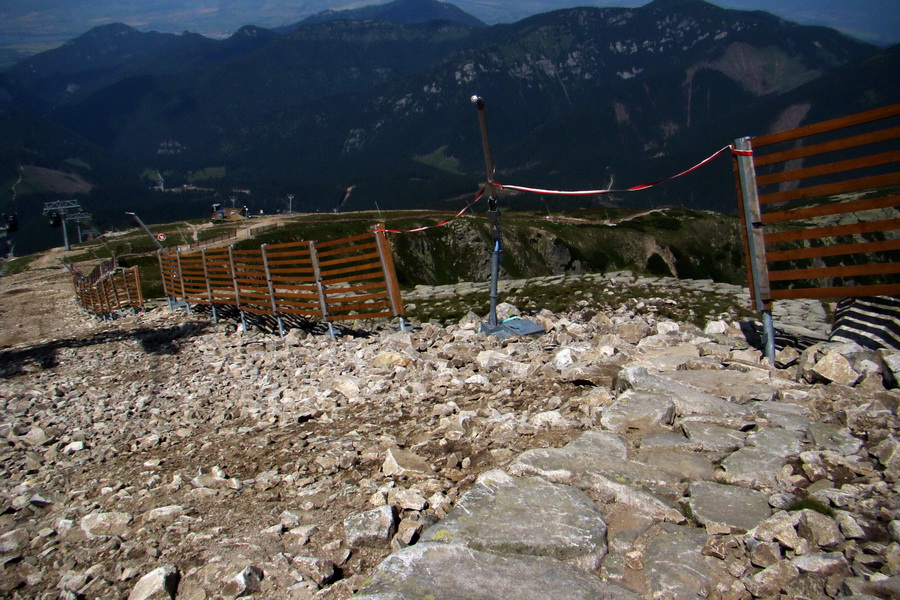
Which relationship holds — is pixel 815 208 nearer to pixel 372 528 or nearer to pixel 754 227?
pixel 754 227

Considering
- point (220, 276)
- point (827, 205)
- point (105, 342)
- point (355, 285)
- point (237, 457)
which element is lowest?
point (105, 342)

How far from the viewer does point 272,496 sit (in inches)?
183

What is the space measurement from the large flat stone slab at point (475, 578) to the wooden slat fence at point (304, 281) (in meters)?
7.30

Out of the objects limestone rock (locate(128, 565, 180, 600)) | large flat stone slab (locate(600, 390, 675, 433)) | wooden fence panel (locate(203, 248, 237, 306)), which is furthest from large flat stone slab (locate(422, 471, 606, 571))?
wooden fence panel (locate(203, 248, 237, 306))

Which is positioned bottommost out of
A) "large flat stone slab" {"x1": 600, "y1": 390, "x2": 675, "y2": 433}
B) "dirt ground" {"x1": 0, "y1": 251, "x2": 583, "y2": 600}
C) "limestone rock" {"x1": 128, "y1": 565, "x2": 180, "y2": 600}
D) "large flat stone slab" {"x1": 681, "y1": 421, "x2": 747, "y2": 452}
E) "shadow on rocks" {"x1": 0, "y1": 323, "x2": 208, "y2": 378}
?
"shadow on rocks" {"x1": 0, "y1": 323, "x2": 208, "y2": 378}

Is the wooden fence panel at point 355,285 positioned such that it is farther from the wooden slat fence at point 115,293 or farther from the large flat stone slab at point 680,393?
the wooden slat fence at point 115,293

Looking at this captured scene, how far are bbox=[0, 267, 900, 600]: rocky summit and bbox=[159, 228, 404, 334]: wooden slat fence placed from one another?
3201 mm

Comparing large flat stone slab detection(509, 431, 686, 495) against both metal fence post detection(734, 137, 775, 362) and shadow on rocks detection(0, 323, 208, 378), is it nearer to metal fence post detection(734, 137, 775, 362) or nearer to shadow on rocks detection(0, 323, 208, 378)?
metal fence post detection(734, 137, 775, 362)

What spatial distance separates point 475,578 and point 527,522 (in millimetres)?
600

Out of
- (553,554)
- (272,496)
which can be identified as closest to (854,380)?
(553,554)

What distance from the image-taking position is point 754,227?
6301 mm

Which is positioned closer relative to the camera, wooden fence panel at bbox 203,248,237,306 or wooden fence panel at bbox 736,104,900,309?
wooden fence panel at bbox 736,104,900,309

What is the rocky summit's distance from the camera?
10.2 feet

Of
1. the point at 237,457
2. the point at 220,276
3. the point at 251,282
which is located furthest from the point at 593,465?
the point at 220,276
